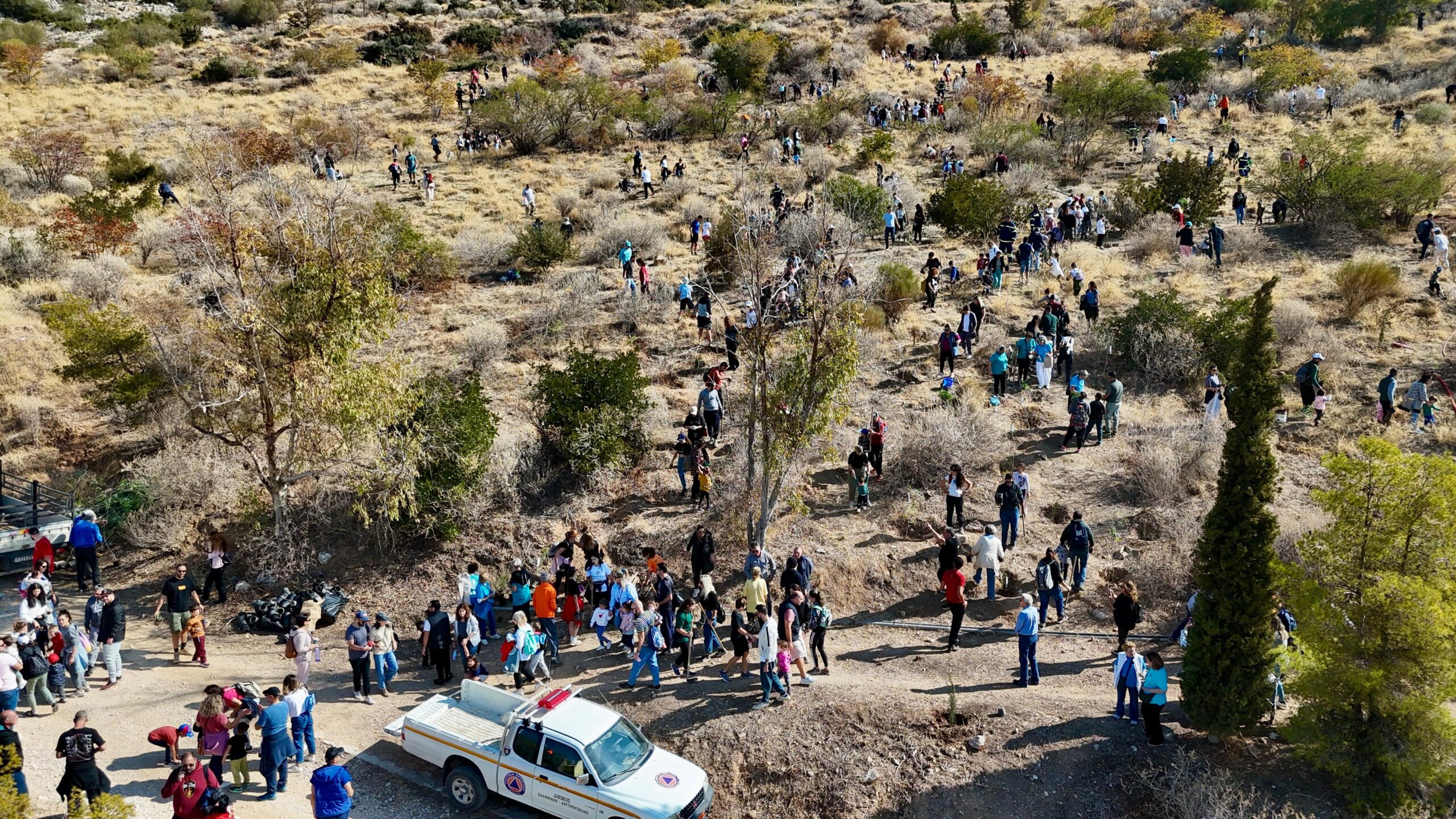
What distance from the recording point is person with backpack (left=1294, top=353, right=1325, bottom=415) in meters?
18.7

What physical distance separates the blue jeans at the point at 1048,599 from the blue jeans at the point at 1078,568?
60 centimetres

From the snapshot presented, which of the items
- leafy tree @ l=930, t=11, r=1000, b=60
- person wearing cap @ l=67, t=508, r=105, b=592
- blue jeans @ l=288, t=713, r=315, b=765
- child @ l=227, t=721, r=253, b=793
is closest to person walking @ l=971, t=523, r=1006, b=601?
blue jeans @ l=288, t=713, r=315, b=765

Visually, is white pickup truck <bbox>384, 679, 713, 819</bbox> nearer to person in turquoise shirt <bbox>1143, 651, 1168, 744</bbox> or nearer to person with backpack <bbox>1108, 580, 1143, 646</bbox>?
person in turquoise shirt <bbox>1143, 651, 1168, 744</bbox>

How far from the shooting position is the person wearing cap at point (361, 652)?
12.2 m

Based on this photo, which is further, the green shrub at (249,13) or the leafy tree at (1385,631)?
the green shrub at (249,13)

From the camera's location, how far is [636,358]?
18.5 meters

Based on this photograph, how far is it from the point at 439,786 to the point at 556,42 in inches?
1932

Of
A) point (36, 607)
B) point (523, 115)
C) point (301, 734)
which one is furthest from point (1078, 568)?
point (523, 115)

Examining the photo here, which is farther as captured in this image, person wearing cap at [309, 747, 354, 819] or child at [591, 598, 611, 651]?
child at [591, 598, 611, 651]

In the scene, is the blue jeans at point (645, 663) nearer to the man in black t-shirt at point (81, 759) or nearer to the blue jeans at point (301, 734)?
the blue jeans at point (301, 734)

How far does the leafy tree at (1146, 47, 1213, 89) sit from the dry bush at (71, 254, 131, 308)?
39.3m

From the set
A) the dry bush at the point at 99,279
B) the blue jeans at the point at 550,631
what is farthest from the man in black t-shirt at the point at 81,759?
the dry bush at the point at 99,279

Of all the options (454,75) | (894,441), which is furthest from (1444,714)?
(454,75)

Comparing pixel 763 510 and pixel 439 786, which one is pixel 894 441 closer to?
pixel 763 510
